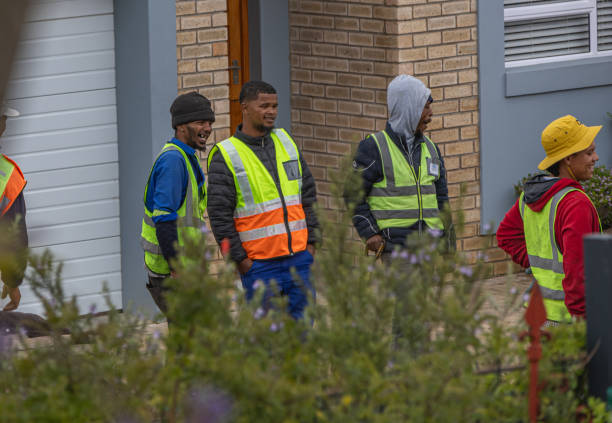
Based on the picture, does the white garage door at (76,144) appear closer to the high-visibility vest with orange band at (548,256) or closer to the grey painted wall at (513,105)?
the grey painted wall at (513,105)

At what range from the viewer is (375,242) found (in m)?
6.47

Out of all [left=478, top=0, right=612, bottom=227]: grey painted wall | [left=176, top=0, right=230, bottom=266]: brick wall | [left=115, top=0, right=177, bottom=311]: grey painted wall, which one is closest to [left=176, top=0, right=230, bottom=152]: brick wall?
[left=176, top=0, right=230, bottom=266]: brick wall

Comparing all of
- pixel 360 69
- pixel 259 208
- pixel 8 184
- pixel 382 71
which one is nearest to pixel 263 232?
pixel 259 208

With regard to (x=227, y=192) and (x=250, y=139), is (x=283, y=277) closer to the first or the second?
(x=227, y=192)

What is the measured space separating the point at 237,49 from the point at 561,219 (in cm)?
577

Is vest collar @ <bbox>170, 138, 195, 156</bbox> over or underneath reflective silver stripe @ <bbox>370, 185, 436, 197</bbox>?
over

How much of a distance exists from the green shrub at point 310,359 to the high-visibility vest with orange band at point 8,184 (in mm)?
2914

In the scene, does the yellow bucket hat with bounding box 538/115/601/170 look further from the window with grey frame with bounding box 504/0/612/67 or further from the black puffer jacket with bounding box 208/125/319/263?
the window with grey frame with bounding box 504/0/612/67

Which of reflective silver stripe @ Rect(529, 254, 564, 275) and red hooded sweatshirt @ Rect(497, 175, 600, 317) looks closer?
red hooded sweatshirt @ Rect(497, 175, 600, 317)

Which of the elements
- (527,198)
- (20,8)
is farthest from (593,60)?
(20,8)

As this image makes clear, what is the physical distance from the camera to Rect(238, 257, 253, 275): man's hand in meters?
6.25

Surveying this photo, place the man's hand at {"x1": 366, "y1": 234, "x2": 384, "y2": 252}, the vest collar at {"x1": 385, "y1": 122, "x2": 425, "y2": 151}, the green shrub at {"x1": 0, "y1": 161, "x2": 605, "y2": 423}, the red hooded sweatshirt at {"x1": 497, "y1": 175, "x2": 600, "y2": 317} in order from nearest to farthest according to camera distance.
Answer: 1. the green shrub at {"x1": 0, "y1": 161, "x2": 605, "y2": 423}
2. the red hooded sweatshirt at {"x1": 497, "y1": 175, "x2": 600, "y2": 317}
3. the man's hand at {"x1": 366, "y1": 234, "x2": 384, "y2": 252}
4. the vest collar at {"x1": 385, "y1": 122, "x2": 425, "y2": 151}

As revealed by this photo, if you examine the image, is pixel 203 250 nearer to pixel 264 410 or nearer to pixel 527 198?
pixel 264 410

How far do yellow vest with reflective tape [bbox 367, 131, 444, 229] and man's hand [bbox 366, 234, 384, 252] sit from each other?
0.26 ft
